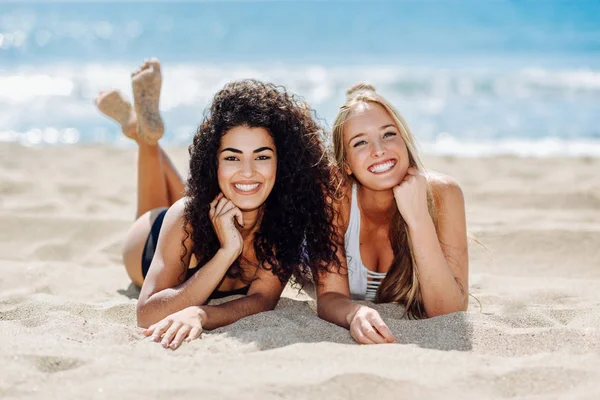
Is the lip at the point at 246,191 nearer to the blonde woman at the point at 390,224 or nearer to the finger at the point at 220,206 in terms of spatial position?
the finger at the point at 220,206

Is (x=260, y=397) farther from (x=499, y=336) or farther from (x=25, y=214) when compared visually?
(x=25, y=214)

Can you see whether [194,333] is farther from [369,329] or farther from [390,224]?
[390,224]

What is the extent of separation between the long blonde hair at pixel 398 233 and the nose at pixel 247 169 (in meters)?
0.59

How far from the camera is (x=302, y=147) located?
369 centimetres

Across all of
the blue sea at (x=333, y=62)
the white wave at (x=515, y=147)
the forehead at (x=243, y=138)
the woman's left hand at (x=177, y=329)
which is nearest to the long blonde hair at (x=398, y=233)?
the blue sea at (x=333, y=62)

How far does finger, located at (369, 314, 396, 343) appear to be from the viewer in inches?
120

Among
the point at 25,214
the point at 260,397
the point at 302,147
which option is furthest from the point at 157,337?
the point at 25,214

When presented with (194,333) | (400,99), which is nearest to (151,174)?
(194,333)

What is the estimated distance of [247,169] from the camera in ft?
11.5

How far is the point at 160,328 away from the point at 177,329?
0.25 feet

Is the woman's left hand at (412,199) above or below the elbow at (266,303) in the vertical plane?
above

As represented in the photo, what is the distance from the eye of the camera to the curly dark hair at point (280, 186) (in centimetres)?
355

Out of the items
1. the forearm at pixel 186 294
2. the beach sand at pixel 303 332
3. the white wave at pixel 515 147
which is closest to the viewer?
the beach sand at pixel 303 332

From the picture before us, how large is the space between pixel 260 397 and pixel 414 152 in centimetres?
184
